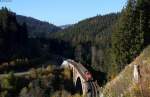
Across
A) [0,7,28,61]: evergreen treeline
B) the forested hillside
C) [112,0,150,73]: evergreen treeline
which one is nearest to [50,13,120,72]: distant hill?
the forested hillside

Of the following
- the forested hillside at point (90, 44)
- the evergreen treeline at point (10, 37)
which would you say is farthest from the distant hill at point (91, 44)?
the evergreen treeline at point (10, 37)

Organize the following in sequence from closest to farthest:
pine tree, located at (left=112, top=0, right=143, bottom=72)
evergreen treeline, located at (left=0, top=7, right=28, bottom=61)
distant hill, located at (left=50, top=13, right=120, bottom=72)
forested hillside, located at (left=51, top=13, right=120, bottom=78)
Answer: pine tree, located at (left=112, top=0, right=143, bottom=72) < evergreen treeline, located at (left=0, top=7, right=28, bottom=61) < forested hillside, located at (left=51, top=13, right=120, bottom=78) < distant hill, located at (left=50, top=13, right=120, bottom=72)

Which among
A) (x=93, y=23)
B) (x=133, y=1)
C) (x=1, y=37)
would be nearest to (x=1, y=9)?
(x=1, y=37)

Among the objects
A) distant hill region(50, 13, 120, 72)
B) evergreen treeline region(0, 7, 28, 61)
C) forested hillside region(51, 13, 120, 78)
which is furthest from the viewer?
distant hill region(50, 13, 120, 72)

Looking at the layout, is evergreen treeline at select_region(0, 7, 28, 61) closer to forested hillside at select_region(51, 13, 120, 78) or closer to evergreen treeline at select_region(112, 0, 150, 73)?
forested hillside at select_region(51, 13, 120, 78)

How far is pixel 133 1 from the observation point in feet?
109

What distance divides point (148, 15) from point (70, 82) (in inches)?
1102

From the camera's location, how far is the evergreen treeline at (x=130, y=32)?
3222cm

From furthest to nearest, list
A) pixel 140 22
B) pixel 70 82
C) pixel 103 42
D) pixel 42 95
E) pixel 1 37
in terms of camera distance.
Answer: pixel 103 42, pixel 1 37, pixel 70 82, pixel 42 95, pixel 140 22

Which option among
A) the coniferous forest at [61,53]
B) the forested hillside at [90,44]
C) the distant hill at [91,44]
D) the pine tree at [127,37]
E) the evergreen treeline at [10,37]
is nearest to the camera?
the pine tree at [127,37]

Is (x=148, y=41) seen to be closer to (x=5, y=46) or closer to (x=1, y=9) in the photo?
(x=5, y=46)

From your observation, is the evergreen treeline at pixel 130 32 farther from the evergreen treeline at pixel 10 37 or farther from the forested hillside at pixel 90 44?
the evergreen treeline at pixel 10 37

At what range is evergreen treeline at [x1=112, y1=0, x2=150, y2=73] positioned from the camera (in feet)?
106

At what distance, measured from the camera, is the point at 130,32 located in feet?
107
